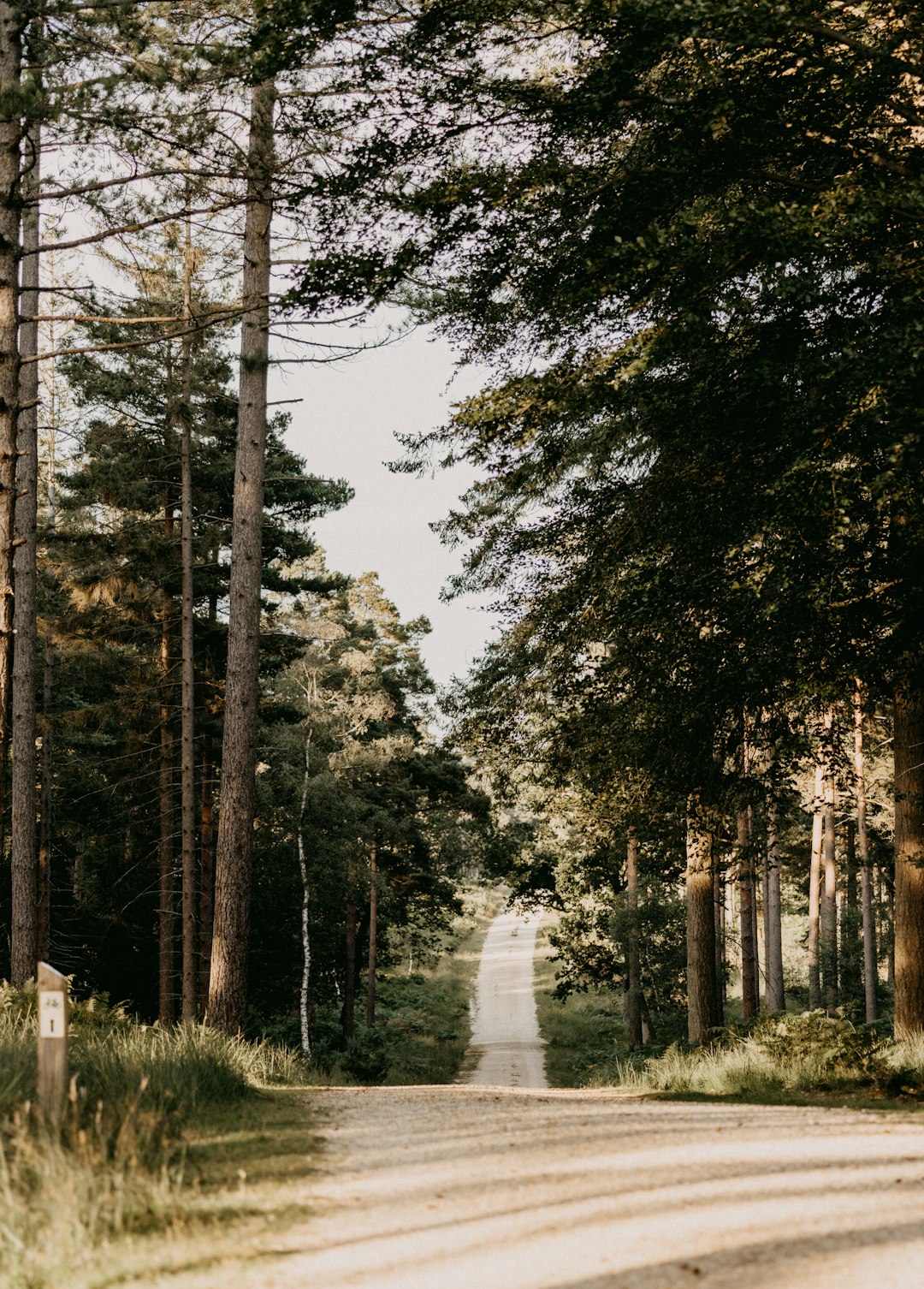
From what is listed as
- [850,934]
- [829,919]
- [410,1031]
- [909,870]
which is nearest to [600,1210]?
[909,870]

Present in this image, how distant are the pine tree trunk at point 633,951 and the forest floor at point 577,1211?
734 inches

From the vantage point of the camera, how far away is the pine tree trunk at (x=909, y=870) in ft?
35.8

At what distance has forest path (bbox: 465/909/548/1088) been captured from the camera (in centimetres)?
2550

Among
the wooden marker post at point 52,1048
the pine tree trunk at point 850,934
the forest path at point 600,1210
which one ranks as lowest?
the pine tree trunk at point 850,934

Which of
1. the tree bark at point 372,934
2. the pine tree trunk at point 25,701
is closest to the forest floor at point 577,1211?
the pine tree trunk at point 25,701

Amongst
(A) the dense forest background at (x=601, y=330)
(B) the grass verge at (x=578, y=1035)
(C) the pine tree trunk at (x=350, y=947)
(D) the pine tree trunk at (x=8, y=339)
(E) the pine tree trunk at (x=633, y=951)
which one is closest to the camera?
(A) the dense forest background at (x=601, y=330)

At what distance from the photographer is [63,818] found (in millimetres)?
26844

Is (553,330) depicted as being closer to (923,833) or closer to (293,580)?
(923,833)

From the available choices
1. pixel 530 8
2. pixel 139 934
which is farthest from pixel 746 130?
pixel 139 934

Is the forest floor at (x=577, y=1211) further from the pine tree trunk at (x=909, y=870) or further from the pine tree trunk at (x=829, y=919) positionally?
the pine tree trunk at (x=829, y=919)

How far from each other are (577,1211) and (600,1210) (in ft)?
0.34

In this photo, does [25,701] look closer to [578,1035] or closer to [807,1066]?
[807,1066]

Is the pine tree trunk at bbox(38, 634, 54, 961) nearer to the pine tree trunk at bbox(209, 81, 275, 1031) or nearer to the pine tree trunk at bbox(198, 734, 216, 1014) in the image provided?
the pine tree trunk at bbox(198, 734, 216, 1014)

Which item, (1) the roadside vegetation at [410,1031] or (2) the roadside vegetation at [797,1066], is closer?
(2) the roadside vegetation at [797,1066]
